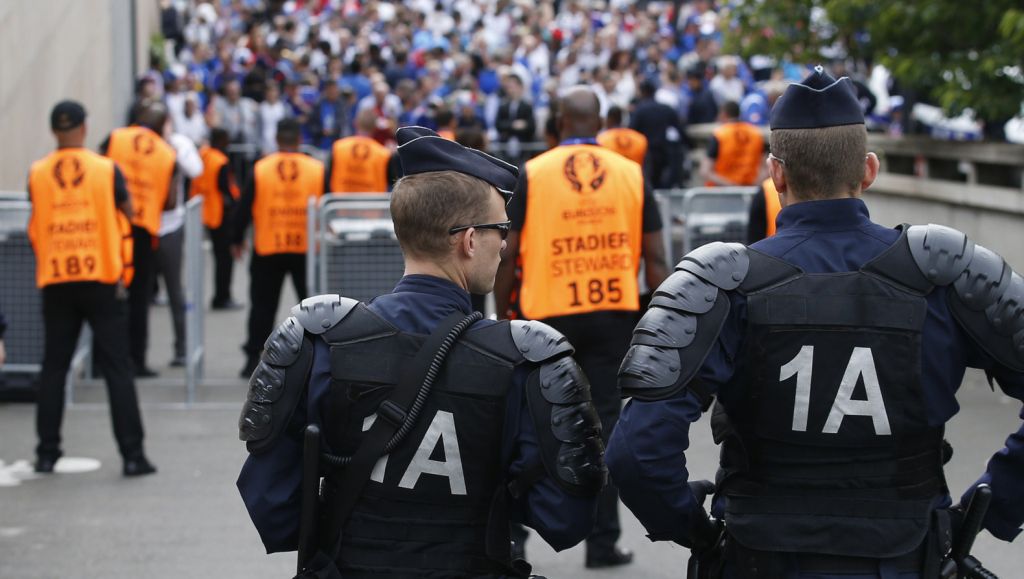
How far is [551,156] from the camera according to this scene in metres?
6.99

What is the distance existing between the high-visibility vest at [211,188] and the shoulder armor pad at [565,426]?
1173 cm

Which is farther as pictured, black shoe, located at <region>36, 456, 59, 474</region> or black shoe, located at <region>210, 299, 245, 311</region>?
black shoe, located at <region>210, 299, 245, 311</region>

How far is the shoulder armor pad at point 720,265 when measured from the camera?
3406 mm

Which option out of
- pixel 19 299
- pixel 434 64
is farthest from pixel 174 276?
pixel 434 64

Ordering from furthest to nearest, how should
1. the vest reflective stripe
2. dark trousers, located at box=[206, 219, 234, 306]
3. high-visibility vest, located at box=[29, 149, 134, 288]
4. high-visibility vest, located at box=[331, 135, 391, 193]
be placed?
1. dark trousers, located at box=[206, 219, 234, 306]
2. high-visibility vest, located at box=[331, 135, 391, 193]
3. high-visibility vest, located at box=[29, 149, 134, 288]
4. the vest reflective stripe

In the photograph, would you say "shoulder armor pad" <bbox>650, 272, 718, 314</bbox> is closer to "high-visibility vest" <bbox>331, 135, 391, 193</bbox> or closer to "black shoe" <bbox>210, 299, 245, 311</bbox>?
"high-visibility vest" <bbox>331, 135, 391, 193</bbox>

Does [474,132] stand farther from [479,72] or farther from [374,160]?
[479,72]

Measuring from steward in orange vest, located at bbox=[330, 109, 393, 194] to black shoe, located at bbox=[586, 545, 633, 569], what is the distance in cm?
665

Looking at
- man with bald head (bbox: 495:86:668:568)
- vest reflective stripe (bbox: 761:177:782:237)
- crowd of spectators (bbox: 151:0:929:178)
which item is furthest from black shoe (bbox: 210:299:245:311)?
man with bald head (bbox: 495:86:668:568)

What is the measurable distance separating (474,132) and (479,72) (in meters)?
14.9

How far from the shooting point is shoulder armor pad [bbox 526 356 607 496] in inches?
128

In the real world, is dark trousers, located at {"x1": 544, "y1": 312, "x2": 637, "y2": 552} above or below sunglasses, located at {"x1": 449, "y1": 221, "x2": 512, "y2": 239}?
below

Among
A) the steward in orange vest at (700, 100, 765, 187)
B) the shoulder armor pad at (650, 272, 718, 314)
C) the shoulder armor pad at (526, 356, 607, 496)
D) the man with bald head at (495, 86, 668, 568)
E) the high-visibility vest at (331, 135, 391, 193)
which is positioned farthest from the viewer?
the steward in orange vest at (700, 100, 765, 187)

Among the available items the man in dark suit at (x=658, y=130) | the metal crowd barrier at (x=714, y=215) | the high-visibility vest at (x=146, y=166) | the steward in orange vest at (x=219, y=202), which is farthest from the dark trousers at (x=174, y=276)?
the man in dark suit at (x=658, y=130)
